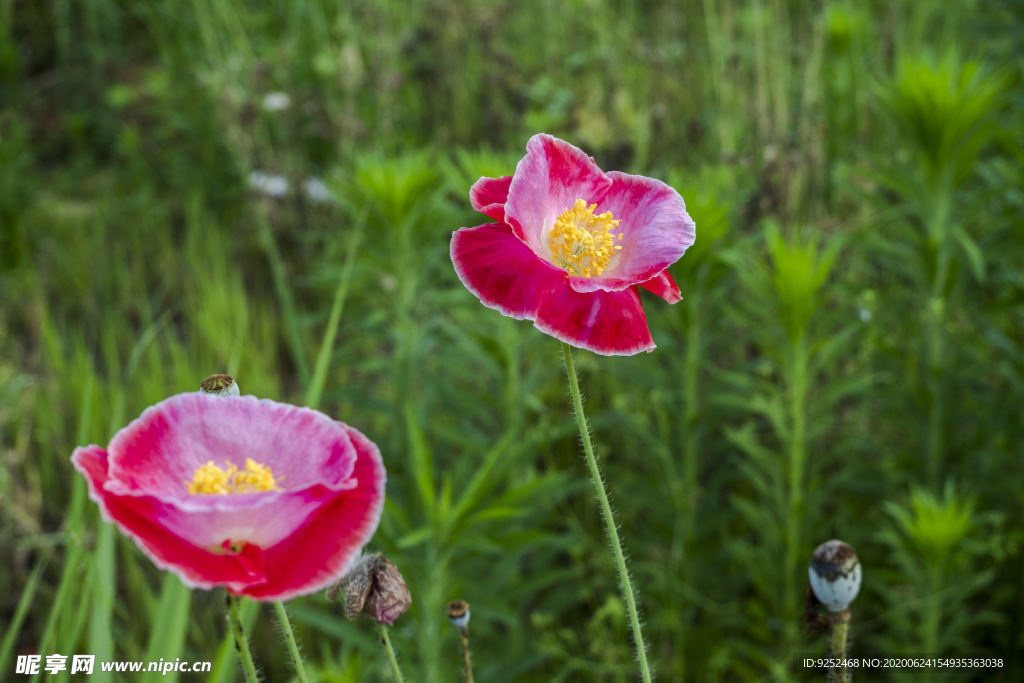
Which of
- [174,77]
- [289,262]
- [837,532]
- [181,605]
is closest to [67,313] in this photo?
[289,262]

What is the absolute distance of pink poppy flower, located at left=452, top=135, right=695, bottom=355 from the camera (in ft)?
2.34

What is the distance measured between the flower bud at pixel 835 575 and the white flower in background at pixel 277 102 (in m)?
3.00

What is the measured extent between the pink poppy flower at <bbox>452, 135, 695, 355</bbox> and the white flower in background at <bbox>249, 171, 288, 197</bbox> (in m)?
2.52

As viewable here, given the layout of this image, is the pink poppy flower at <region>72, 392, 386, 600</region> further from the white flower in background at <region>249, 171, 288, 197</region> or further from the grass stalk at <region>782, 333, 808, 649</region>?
the white flower in background at <region>249, 171, 288, 197</region>

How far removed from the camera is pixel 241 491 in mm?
611

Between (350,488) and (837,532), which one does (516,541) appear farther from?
(837,532)

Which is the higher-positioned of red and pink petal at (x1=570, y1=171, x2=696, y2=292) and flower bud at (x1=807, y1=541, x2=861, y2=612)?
red and pink petal at (x1=570, y1=171, x2=696, y2=292)

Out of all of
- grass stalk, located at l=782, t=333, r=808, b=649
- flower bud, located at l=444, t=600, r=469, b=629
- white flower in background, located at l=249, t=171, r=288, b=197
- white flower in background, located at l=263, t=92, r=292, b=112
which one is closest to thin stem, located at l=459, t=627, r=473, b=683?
flower bud, located at l=444, t=600, r=469, b=629

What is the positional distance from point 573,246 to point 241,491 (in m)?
0.40

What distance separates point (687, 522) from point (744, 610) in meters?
→ 0.37

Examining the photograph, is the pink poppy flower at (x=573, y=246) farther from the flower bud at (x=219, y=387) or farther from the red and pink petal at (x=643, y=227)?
the flower bud at (x=219, y=387)

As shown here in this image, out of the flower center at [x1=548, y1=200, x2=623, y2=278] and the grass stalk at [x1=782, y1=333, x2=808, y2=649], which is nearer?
the flower center at [x1=548, y1=200, x2=623, y2=278]

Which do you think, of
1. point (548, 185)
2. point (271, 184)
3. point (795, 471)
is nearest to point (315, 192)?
point (271, 184)

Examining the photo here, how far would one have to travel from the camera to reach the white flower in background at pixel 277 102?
3.20m
